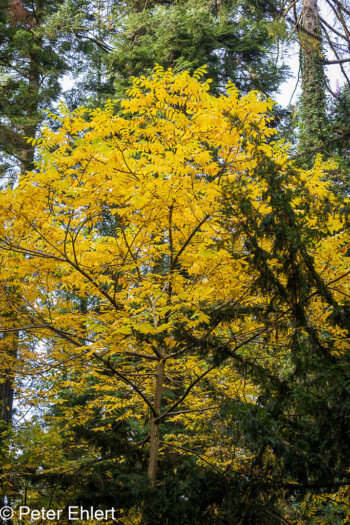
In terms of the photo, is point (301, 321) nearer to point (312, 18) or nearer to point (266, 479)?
point (266, 479)

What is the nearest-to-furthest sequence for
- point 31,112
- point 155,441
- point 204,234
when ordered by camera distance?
1. point 204,234
2. point 155,441
3. point 31,112

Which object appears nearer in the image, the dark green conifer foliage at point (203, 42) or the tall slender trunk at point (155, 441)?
the tall slender trunk at point (155, 441)

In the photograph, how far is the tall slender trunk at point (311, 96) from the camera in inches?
394

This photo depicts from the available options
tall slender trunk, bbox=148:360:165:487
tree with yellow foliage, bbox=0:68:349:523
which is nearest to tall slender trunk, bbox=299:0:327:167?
tree with yellow foliage, bbox=0:68:349:523

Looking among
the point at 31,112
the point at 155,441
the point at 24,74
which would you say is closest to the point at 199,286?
the point at 155,441

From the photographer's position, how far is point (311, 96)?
34.6 feet

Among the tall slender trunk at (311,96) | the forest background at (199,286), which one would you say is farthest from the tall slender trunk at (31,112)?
the forest background at (199,286)

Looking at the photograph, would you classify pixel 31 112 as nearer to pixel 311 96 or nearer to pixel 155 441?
pixel 311 96

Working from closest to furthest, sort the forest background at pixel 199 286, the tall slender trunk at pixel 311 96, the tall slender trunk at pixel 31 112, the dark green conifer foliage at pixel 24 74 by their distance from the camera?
the forest background at pixel 199 286
the tall slender trunk at pixel 311 96
the tall slender trunk at pixel 31 112
the dark green conifer foliage at pixel 24 74

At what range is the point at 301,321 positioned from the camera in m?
3.56

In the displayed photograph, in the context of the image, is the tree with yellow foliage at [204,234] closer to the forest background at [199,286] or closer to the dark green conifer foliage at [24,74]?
the forest background at [199,286]

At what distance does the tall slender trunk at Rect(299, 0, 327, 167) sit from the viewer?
32.8 feet

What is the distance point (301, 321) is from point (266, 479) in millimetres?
1365

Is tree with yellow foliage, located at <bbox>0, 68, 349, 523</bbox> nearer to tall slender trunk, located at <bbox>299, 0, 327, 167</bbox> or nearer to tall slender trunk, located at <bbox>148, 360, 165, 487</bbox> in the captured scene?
tall slender trunk, located at <bbox>148, 360, 165, 487</bbox>
